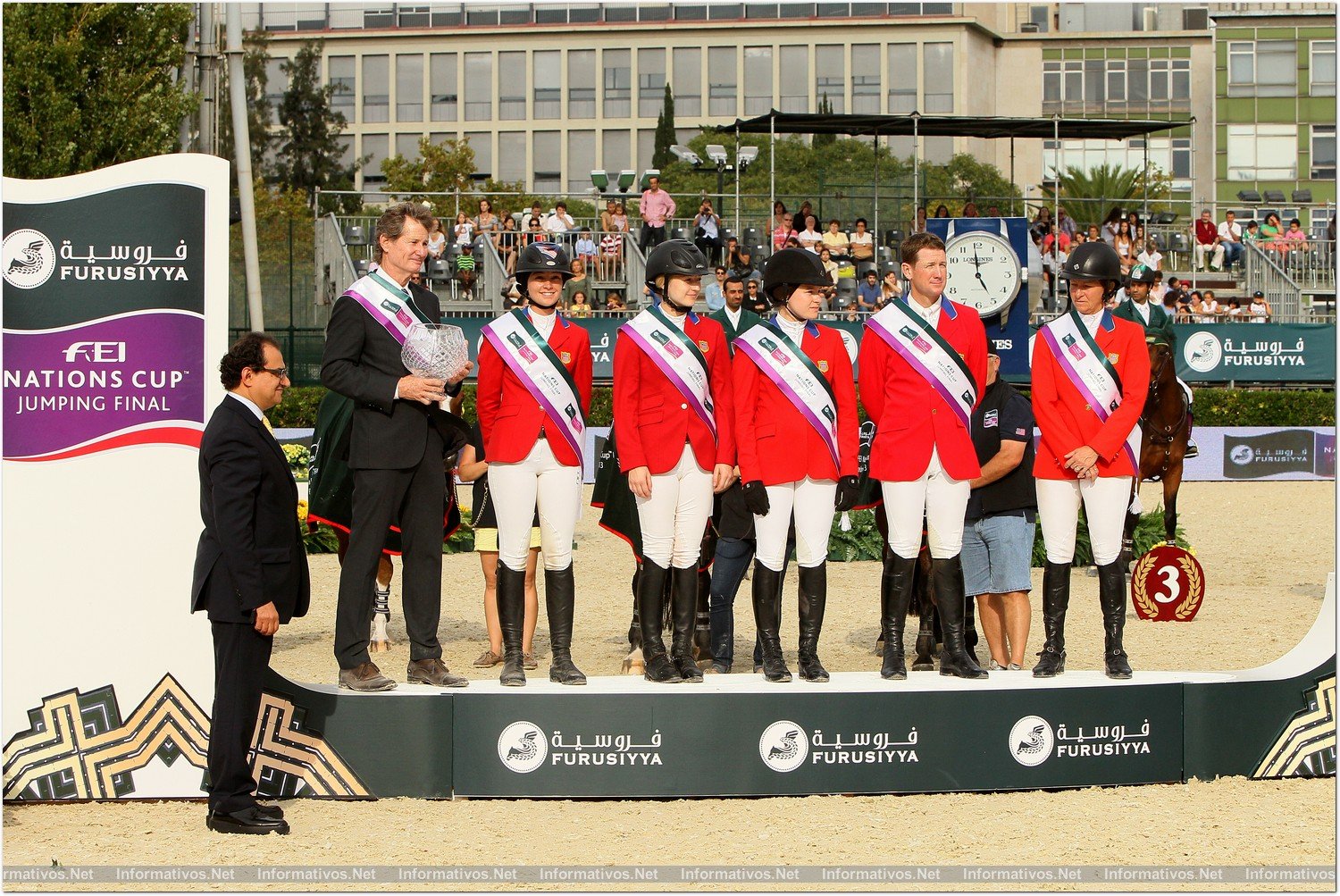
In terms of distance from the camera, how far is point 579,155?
67.9 metres

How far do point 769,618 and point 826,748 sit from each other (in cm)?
62

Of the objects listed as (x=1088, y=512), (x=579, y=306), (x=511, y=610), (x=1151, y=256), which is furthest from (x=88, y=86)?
(x=1088, y=512)

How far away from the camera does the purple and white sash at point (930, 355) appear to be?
263 inches

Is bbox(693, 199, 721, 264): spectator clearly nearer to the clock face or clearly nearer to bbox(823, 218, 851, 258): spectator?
bbox(823, 218, 851, 258): spectator

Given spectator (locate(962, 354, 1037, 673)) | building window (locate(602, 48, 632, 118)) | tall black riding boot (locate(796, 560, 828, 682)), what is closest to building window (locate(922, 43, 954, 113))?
building window (locate(602, 48, 632, 118))

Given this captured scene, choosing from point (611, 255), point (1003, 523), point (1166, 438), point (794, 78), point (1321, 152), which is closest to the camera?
point (1003, 523)

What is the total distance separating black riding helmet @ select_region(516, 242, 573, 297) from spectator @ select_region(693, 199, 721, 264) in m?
16.0

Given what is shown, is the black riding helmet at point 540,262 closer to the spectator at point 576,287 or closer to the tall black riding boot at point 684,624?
the tall black riding boot at point 684,624

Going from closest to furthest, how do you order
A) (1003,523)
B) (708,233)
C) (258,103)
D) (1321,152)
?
(1003,523) < (708,233) < (1321,152) < (258,103)

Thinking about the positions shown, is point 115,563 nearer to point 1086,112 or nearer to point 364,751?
point 364,751

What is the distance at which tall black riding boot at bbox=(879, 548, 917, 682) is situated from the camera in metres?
6.68

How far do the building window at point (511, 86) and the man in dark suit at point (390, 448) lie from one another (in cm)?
6146

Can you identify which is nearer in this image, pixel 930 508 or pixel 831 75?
pixel 930 508

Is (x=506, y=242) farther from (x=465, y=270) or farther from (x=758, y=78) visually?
(x=758, y=78)
